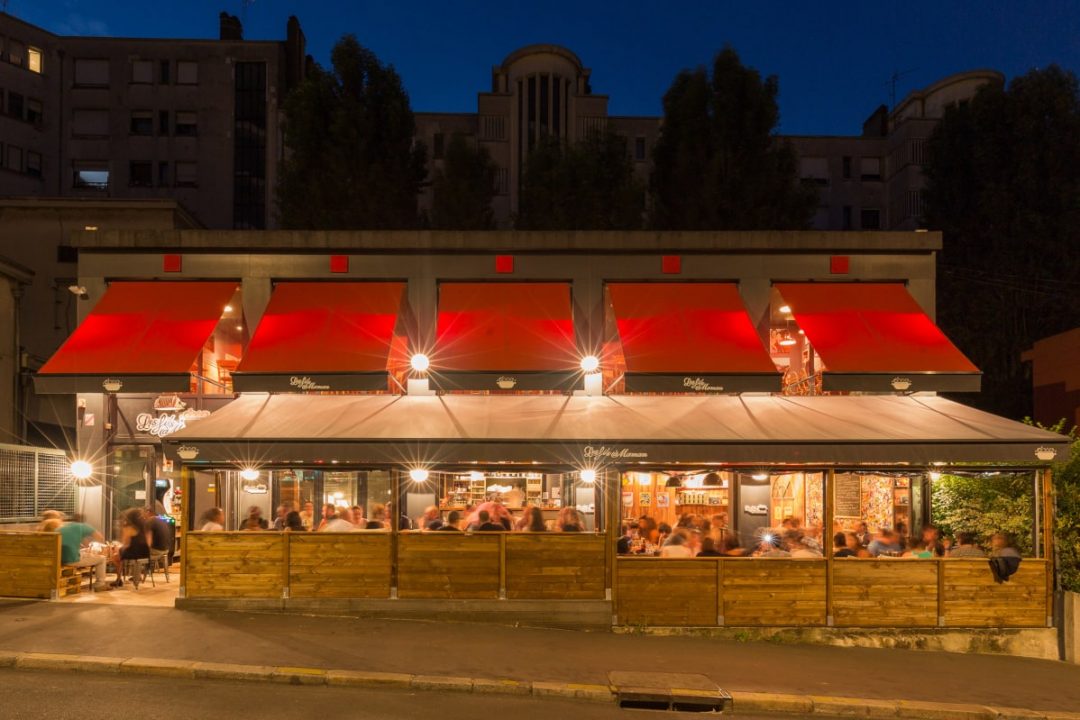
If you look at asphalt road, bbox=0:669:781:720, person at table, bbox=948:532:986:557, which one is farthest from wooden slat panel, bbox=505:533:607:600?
person at table, bbox=948:532:986:557

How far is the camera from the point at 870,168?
1729 inches

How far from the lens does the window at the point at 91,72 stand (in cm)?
4066

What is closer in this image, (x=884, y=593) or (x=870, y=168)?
(x=884, y=593)

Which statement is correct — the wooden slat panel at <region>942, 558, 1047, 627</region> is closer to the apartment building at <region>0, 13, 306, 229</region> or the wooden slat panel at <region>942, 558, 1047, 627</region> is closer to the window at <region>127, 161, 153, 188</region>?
the apartment building at <region>0, 13, 306, 229</region>

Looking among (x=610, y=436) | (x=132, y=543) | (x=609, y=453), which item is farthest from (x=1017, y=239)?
(x=132, y=543)

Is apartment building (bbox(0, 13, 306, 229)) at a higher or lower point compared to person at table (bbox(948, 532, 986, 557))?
higher

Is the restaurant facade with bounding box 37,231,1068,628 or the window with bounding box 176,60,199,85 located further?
the window with bounding box 176,60,199,85

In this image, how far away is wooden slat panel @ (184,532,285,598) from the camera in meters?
12.1

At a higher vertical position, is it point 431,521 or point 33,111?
point 33,111

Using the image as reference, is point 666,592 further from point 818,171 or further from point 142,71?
point 142,71

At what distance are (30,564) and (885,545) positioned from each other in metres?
12.9

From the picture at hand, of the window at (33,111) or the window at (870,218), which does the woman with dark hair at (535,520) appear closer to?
the window at (870,218)

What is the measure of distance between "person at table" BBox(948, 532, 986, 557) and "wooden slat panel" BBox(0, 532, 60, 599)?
1309cm

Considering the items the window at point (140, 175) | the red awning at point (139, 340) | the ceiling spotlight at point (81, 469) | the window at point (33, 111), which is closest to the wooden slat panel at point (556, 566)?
the red awning at point (139, 340)
